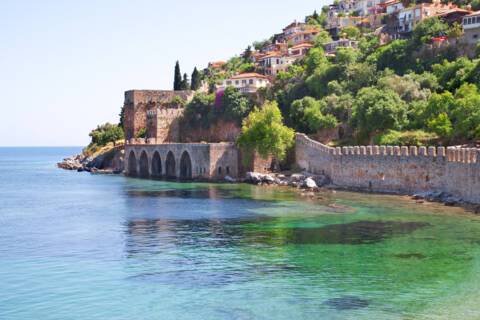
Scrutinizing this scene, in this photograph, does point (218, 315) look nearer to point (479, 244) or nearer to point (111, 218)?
point (479, 244)

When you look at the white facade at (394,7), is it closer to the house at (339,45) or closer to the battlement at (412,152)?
the house at (339,45)

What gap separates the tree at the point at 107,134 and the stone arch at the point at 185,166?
24048mm

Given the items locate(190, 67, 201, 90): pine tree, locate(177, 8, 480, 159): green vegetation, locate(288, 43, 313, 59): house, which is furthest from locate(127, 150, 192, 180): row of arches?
locate(288, 43, 313, 59): house

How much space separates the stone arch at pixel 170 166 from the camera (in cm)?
6182

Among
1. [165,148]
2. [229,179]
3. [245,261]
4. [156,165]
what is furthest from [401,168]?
[156,165]

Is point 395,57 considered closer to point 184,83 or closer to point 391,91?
point 391,91

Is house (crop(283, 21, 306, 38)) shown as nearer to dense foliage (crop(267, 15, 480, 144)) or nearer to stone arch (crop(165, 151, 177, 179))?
dense foliage (crop(267, 15, 480, 144))

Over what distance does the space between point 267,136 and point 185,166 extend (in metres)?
12.7

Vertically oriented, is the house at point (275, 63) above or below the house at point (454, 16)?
below

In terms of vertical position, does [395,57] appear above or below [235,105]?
above

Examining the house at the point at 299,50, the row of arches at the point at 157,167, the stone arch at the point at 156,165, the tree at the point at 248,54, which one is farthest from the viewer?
the tree at the point at 248,54

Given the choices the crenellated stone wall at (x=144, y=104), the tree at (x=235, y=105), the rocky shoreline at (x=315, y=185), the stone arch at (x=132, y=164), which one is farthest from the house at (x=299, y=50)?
the rocky shoreline at (x=315, y=185)

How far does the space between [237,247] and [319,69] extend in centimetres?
3945

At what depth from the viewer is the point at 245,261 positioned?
2217 centimetres
